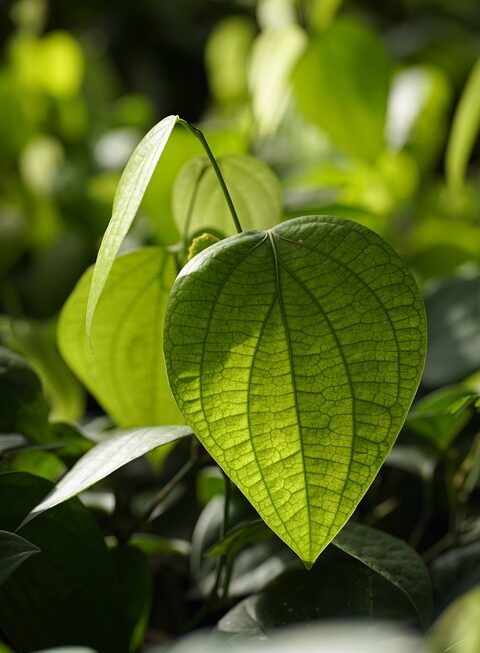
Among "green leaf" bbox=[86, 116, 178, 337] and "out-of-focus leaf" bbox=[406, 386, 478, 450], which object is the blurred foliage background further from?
"green leaf" bbox=[86, 116, 178, 337]

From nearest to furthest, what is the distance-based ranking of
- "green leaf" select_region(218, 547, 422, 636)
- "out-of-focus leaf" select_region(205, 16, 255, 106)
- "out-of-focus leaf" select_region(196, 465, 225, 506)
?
"green leaf" select_region(218, 547, 422, 636)
"out-of-focus leaf" select_region(196, 465, 225, 506)
"out-of-focus leaf" select_region(205, 16, 255, 106)

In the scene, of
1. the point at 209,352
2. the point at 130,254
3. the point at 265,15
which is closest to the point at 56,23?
the point at 265,15

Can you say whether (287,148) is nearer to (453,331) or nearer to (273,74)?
(273,74)

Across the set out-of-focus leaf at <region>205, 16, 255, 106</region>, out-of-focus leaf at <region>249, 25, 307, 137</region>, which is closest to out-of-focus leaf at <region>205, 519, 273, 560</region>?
out-of-focus leaf at <region>249, 25, 307, 137</region>

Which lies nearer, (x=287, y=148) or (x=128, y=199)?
(x=128, y=199)

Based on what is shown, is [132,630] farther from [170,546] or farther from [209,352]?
[209,352]

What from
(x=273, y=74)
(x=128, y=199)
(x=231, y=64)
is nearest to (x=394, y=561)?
(x=128, y=199)
